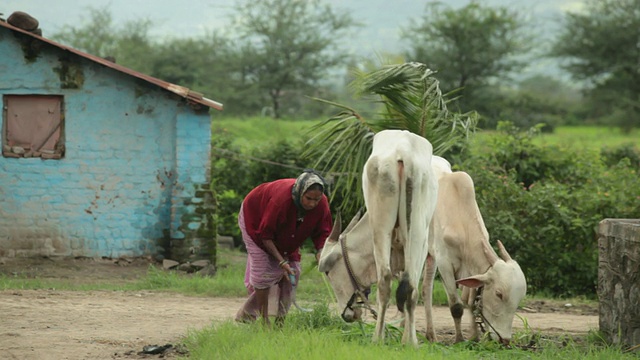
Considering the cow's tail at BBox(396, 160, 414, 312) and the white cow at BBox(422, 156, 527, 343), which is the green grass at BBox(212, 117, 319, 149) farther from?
the cow's tail at BBox(396, 160, 414, 312)

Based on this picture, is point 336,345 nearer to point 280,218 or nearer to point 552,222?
point 280,218

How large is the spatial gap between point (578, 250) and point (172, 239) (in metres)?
5.67

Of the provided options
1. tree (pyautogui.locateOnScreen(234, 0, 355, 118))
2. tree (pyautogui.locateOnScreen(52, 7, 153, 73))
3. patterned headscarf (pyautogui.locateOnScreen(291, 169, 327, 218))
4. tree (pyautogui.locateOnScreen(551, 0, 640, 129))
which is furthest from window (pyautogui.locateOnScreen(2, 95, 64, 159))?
tree (pyautogui.locateOnScreen(551, 0, 640, 129))

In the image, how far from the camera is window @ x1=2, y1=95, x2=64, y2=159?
1238 cm

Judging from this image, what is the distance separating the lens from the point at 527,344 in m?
7.44

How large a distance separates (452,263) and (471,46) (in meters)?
26.7

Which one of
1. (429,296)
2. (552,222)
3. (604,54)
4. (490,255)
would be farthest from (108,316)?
(604,54)

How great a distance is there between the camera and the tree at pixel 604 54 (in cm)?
3625

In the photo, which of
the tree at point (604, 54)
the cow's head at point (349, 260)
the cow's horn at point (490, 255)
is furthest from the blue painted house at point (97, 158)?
the tree at point (604, 54)

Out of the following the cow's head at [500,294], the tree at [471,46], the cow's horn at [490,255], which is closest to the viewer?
the cow's head at [500,294]

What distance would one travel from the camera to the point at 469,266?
297 inches

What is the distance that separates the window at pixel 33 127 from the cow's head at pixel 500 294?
727cm

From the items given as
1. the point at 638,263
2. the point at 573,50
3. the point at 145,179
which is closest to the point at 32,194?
the point at 145,179

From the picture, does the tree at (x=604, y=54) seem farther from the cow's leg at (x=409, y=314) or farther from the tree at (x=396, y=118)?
the cow's leg at (x=409, y=314)
